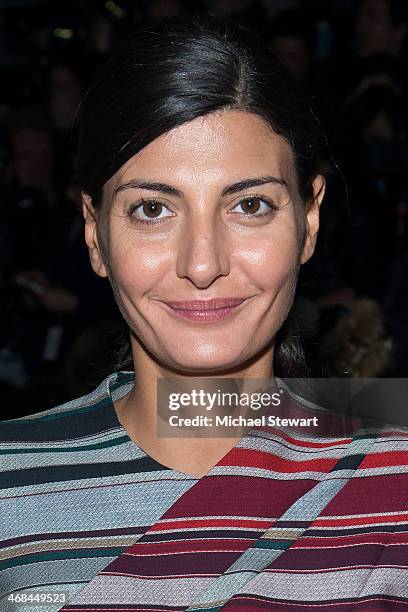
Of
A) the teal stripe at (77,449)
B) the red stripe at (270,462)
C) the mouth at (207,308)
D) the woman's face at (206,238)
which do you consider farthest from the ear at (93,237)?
the red stripe at (270,462)

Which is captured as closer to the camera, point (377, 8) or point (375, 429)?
point (375, 429)

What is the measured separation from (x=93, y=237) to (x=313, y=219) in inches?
17.7

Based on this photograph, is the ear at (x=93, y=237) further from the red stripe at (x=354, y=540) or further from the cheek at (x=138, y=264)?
the red stripe at (x=354, y=540)

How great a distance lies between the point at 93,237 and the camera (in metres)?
2.11

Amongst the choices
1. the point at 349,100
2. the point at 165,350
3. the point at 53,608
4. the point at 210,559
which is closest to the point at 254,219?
the point at 165,350

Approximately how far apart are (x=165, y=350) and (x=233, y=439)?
267 mm

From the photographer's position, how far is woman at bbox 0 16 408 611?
1.86 metres

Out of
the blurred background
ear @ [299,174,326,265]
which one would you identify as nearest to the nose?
ear @ [299,174,326,265]

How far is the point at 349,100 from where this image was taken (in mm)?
5207

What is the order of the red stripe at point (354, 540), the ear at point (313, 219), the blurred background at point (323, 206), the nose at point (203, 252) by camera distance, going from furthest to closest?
the blurred background at point (323, 206)
the ear at point (313, 219)
the red stripe at point (354, 540)
the nose at point (203, 252)

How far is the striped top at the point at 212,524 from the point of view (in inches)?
73.4

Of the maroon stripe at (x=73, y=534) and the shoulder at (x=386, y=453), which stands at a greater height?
the shoulder at (x=386, y=453)

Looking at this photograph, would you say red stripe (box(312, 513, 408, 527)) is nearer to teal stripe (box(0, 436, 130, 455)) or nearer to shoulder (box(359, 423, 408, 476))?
shoulder (box(359, 423, 408, 476))

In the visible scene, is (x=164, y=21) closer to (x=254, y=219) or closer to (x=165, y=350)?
(x=254, y=219)
